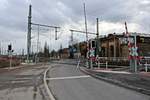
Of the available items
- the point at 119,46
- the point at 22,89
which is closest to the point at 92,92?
the point at 22,89

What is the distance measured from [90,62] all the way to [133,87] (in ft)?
87.0

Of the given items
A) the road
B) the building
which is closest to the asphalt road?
the road

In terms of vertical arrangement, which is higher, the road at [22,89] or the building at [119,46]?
the building at [119,46]

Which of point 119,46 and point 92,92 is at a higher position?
point 119,46

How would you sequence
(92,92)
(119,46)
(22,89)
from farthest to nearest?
1. (119,46)
2. (22,89)
3. (92,92)

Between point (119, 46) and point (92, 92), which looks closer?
point (92, 92)

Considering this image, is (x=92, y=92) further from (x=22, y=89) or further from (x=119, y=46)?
(x=119, y=46)

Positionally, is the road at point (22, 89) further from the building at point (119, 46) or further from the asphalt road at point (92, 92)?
the building at point (119, 46)

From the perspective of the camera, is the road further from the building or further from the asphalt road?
the building

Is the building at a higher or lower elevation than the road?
higher

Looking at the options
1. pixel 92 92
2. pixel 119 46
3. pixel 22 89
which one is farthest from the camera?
pixel 119 46

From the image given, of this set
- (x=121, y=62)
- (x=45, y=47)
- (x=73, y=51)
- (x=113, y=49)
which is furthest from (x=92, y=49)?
(x=45, y=47)

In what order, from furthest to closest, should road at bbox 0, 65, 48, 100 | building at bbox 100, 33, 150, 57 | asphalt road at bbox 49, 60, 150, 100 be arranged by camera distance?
building at bbox 100, 33, 150, 57 < road at bbox 0, 65, 48, 100 < asphalt road at bbox 49, 60, 150, 100

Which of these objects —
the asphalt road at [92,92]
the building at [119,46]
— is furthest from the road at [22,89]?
the building at [119,46]
